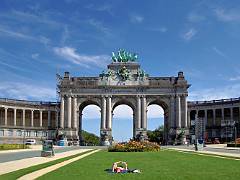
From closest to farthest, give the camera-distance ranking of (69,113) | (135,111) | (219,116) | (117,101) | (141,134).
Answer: (141,134) → (69,113) → (135,111) → (117,101) → (219,116)

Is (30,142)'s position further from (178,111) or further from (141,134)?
(178,111)

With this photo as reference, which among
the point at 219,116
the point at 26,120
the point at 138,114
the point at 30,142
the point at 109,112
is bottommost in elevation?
the point at 30,142

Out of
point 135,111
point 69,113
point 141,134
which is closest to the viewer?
point 141,134

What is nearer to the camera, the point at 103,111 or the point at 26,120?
the point at 103,111

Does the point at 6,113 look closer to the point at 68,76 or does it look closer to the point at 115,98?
the point at 68,76

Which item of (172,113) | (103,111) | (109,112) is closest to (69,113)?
(103,111)

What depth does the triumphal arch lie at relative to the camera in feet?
395

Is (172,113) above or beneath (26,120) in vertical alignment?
above

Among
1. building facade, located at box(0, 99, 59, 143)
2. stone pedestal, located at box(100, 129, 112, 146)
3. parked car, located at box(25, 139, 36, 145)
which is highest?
building facade, located at box(0, 99, 59, 143)

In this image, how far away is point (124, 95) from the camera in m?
121

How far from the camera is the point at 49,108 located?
430ft

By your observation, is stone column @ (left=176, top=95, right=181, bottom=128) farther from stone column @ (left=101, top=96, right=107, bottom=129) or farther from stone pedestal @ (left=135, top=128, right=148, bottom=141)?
stone column @ (left=101, top=96, right=107, bottom=129)

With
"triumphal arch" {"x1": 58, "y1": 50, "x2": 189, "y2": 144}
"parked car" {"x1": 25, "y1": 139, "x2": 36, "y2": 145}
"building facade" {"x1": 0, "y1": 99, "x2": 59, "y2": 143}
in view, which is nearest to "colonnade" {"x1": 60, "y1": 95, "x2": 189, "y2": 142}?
→ "triumphal arch" {"x1": 58, "y1": 50, "x2": 189, "y2": 144}

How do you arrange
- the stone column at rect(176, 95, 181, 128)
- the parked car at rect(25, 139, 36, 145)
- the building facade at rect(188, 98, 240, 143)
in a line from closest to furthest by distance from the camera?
the parked car at rect(25, 139, 36, 145) → the building facade at rect(188, 98, 240, 143) → the stone column at rect(176, 95, 181, 128)
